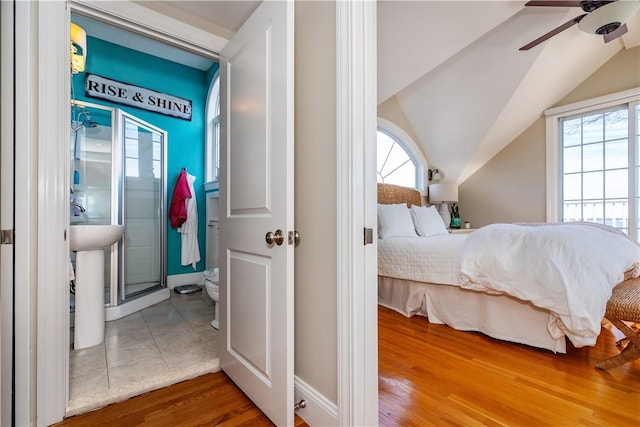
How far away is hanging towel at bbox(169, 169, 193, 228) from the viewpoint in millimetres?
3666

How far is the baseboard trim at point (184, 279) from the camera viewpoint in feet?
12.4

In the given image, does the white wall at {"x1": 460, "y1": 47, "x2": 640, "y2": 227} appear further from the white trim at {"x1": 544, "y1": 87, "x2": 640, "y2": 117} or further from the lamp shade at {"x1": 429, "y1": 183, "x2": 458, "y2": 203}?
the lamp shade at {"x1": 429, "y1": 183, "x2": 458, "y2": 203}

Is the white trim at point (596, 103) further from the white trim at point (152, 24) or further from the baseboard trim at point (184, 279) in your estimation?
the baseboard trim at point (184, 279)

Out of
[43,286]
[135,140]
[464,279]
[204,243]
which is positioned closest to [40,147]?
[43,286]

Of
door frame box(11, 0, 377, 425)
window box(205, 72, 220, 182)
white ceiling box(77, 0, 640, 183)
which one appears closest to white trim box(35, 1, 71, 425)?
door frame box(11, 0, 377, 425)

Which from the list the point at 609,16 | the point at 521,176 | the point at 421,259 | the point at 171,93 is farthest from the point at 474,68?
the point at 171,93

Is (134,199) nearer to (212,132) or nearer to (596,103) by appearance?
(212,132)

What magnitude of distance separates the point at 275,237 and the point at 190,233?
2.93 m

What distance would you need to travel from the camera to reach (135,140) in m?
3.24

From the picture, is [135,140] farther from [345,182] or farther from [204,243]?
[345,182]

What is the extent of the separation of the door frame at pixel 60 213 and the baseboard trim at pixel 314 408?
7cm

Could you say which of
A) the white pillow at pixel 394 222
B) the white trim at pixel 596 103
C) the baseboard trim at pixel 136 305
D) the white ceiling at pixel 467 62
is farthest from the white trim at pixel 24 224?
the white trim at pixel 596 103

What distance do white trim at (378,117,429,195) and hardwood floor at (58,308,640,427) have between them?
3.09 meters

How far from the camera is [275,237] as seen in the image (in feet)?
4.07
